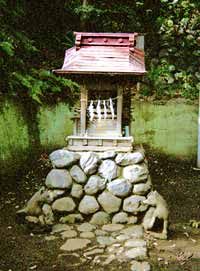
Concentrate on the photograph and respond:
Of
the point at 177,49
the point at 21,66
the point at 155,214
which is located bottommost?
the point at 155,214

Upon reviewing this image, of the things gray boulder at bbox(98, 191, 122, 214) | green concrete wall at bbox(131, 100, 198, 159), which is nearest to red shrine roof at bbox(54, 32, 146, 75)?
gray boulder at bbox(98, 191, 122, 214)

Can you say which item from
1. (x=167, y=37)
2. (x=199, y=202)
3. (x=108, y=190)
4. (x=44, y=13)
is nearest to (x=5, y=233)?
(x=108, y=190)

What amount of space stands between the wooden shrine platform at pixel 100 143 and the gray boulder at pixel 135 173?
0.40 m

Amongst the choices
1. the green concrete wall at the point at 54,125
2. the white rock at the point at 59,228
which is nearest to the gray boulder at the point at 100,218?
the white rock at the point at 59,228

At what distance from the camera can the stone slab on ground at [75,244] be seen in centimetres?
578

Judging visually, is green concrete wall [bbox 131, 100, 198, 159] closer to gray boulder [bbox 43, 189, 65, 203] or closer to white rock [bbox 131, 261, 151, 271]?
gray boulder [bbox 43, 189, 65, 203]

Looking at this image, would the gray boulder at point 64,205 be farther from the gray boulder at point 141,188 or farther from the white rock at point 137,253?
the white rock at point 137,253

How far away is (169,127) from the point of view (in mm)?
11125

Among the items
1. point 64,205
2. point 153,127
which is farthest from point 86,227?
point 153,127

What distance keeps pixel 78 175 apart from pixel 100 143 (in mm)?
784

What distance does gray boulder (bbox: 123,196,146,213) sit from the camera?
671cm

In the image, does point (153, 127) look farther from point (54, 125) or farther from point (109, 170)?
point (109, 170)

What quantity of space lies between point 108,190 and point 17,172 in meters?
3.55

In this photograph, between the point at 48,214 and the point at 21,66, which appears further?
the point at 21,66
